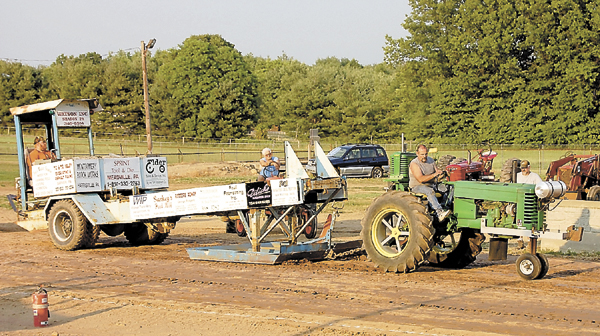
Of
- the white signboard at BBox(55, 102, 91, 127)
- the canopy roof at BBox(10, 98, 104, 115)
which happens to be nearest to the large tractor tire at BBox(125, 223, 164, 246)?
the white signboard at BBox(55, 102, 91, 127)

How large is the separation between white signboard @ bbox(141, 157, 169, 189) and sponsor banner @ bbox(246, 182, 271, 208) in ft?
10.9

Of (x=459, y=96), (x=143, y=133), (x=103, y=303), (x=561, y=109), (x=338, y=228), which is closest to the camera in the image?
(x=103, y=303)

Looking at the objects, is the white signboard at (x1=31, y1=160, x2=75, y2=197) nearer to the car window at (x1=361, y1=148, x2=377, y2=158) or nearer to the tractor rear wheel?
the tractor rear wheel

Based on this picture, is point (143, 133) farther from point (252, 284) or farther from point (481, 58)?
point (252, 284)

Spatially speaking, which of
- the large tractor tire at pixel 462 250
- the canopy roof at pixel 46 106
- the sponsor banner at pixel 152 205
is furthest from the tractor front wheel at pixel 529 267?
the canopy roof at pixel 46 106

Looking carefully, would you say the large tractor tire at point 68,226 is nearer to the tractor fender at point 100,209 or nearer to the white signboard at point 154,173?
the tractor fender at point 100,209

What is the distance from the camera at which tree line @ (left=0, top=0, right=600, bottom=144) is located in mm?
52781

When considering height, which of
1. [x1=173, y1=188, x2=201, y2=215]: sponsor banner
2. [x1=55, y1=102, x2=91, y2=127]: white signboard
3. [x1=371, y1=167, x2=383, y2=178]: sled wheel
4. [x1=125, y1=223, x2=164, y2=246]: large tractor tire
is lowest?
[x1=371, y1=167, x2=383, y2=178]: sled wheel

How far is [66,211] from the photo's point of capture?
43.1 feet

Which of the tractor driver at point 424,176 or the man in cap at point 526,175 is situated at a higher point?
the tractor driver at point 424,176

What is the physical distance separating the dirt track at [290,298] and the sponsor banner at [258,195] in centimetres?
103

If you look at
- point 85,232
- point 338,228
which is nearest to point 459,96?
point 338,228

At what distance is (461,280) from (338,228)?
24.8 ft

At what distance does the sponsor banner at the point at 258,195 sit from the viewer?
10.9 m
